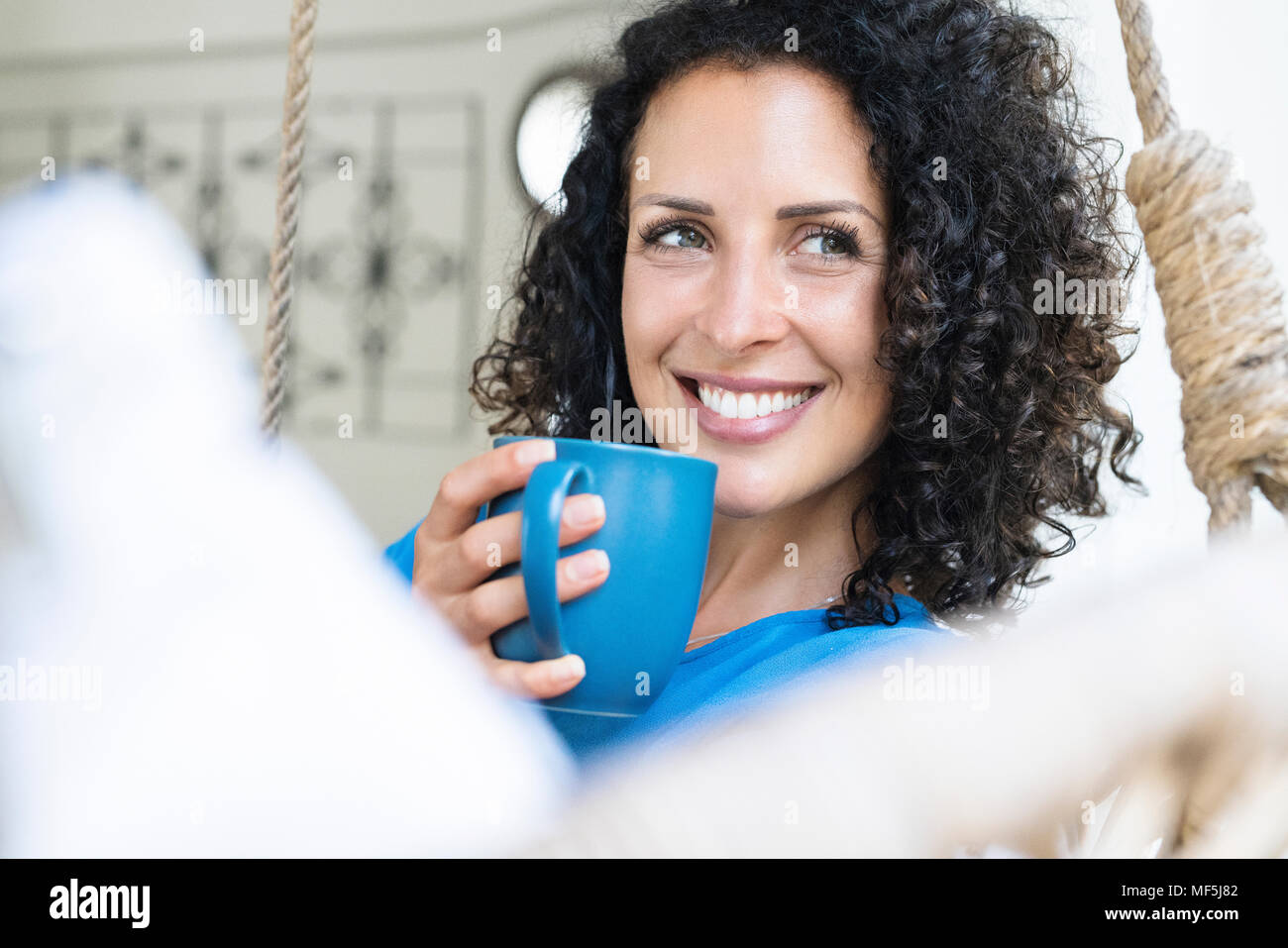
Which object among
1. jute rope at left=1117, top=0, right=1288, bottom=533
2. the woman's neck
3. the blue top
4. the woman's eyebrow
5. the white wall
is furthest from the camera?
the white wall

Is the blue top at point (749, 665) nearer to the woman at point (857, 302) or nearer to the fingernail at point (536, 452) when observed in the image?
the woman at point (857, 302)

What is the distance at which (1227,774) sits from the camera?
9.2 inches

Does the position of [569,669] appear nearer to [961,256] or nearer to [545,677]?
[545,677]

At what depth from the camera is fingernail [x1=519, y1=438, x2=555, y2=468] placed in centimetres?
54

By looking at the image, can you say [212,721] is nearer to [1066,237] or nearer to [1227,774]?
[1227,774]

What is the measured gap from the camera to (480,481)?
0.57 metres

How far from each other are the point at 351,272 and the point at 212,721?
2248mm

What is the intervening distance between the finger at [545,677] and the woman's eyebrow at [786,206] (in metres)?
0.37

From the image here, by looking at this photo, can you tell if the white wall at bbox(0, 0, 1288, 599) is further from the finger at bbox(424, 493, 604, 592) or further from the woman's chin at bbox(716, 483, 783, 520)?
the finger at bbox(424, 493, 604, 592)

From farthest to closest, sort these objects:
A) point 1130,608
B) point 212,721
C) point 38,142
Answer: point 38,142, point 212,721, point 1130,608

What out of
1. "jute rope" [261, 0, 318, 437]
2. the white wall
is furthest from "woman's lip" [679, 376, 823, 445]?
the white wall

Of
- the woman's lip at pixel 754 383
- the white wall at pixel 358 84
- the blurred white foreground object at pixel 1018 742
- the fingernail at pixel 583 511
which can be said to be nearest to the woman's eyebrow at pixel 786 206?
the woman's lip at pixel 754 383

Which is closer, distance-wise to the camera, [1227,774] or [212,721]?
[1227,774]
